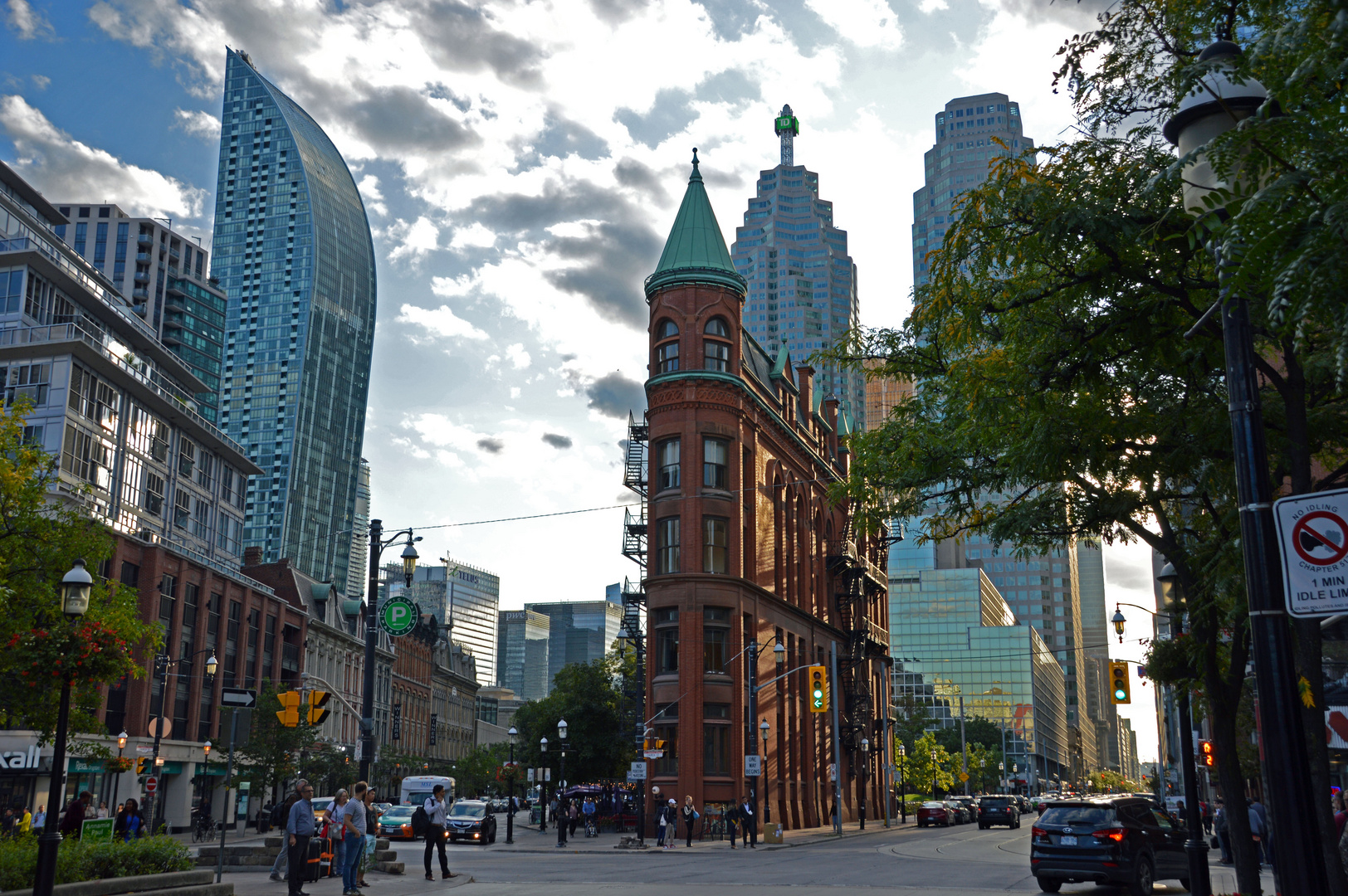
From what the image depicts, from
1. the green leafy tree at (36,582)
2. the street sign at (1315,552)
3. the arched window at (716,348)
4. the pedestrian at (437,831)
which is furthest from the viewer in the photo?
the arched window at (716,348)

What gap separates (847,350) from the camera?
20.6m

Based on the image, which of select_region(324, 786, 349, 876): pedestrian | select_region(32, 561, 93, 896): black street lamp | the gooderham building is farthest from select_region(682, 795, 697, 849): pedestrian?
select_region(32, 561, 93, 896): black street lamp

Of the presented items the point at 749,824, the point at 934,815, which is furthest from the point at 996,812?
the point at 749,824

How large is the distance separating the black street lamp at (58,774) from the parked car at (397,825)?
104 ft

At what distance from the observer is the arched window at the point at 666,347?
2116 inches

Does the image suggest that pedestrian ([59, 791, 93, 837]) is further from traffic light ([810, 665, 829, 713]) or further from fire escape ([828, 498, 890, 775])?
fire escape ([828, 498, 890, 775])

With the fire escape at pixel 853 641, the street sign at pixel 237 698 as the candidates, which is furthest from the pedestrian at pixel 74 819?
the fire escape at pixel 853 641

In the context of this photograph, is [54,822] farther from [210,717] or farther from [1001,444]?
[210,717]

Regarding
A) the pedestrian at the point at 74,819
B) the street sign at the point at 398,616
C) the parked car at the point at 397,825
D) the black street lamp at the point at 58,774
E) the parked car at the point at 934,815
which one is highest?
the street sign at the point at 398,616

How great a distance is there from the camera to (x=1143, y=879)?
20.9 m

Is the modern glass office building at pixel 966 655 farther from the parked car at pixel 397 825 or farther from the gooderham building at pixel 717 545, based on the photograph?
the parked car at pixel 397 825

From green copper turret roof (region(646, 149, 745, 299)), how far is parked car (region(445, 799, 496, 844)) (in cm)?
2577

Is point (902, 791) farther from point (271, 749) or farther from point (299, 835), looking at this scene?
point (299, 835)

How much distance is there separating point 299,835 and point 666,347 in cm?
3706
